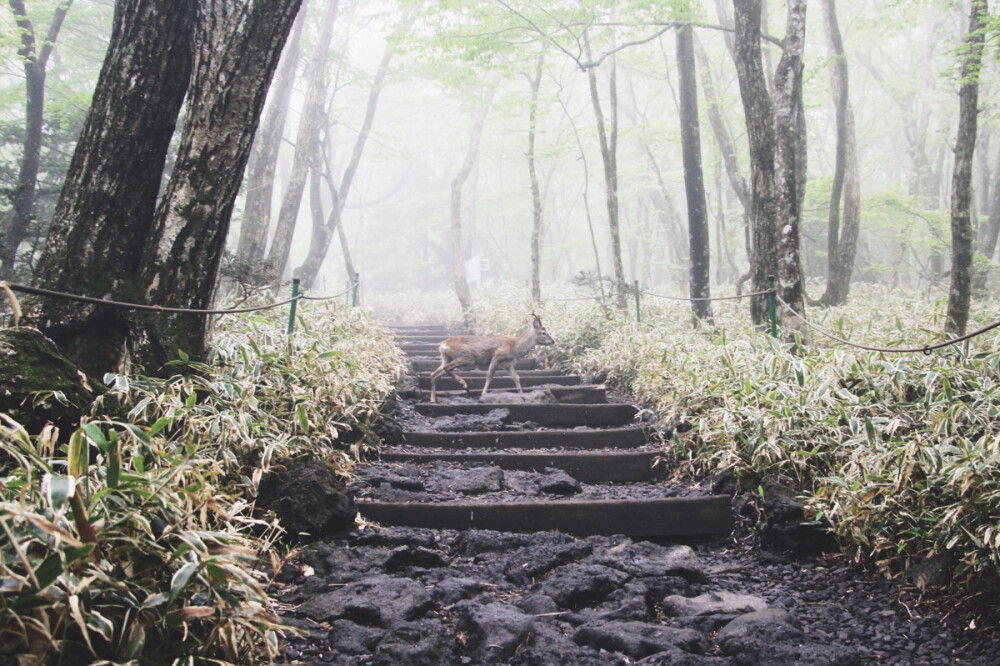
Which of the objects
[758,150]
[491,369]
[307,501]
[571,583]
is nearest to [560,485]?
[571,583]

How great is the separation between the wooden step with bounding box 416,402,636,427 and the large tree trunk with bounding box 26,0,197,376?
3819 mm

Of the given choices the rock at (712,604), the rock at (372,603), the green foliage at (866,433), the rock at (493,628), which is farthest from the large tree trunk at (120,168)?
the green foliage at (866,433)

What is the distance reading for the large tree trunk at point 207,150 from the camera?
387 cm

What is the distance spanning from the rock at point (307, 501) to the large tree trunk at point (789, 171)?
15.5 ft

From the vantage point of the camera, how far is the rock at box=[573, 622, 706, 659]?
2.76 m

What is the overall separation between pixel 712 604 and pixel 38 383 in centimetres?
345

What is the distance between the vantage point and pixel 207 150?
390cm

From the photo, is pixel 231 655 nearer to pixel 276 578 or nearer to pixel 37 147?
pixel 276 578

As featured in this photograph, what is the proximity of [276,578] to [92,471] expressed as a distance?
46.6 inches

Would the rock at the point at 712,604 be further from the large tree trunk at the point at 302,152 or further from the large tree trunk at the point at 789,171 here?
the large tree trunk at the point at 302,152

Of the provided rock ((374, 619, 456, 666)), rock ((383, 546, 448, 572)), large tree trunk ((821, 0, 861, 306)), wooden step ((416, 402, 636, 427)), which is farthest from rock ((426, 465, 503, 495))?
large tree trunk ((821, 0, 861, 306))

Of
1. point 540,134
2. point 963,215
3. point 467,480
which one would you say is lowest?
point 467,480

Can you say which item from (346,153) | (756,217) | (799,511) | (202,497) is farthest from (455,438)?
(346,153)

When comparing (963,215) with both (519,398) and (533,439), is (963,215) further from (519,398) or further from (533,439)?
(519,398)
